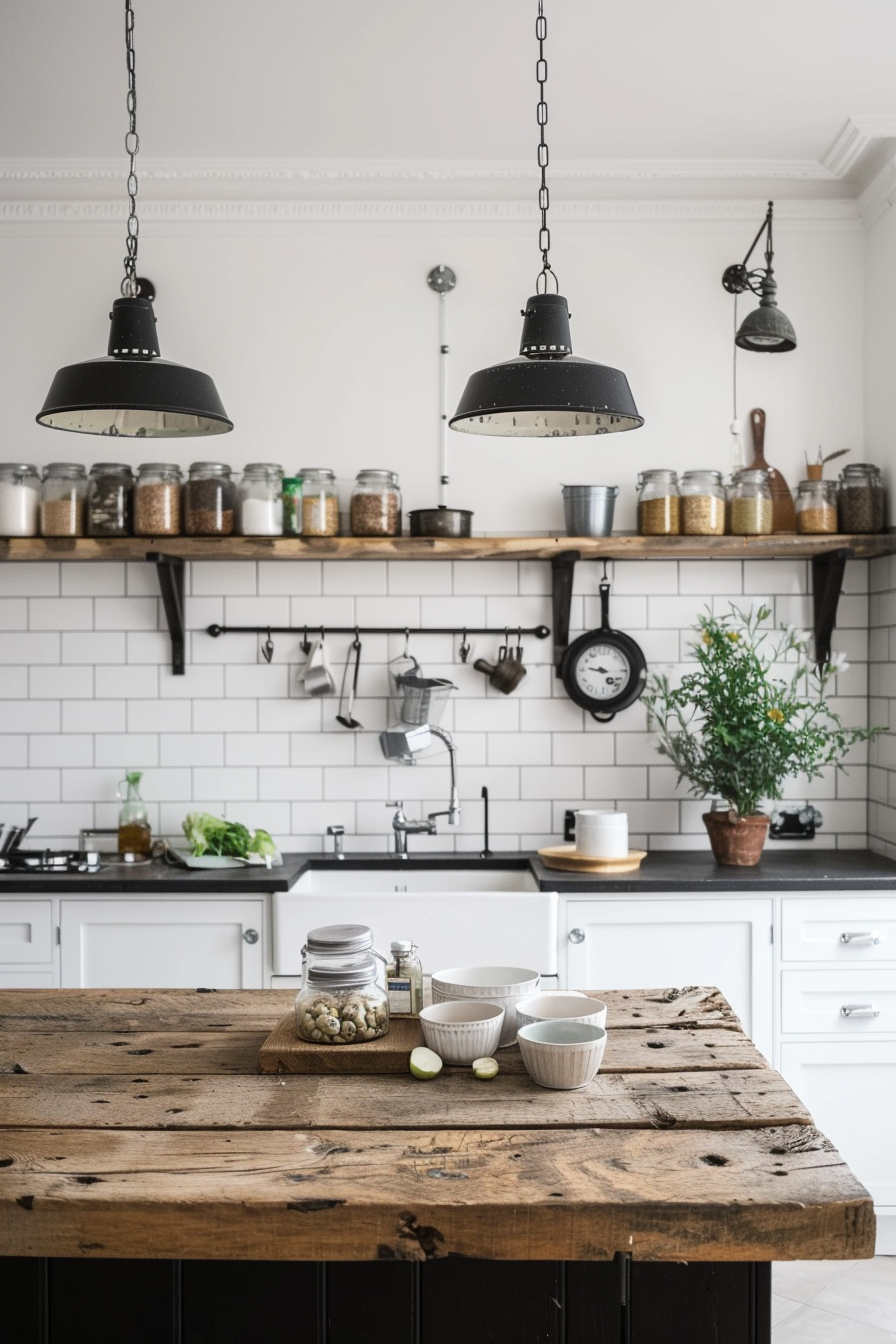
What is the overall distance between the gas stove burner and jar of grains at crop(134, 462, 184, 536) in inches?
42.5

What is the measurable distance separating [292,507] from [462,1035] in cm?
245

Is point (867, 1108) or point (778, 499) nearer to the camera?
point (867, 1108)

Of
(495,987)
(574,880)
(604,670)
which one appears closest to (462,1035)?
(495,987)

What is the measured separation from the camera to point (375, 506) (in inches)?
153

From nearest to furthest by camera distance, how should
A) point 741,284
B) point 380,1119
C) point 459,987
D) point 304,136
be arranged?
point 380,1119, point 459,987, point 304,136, point 741,284

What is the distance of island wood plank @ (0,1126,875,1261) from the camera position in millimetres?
1347

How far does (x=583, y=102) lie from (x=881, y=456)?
1551mm

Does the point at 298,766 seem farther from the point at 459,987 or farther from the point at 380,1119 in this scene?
the point at 380,1119

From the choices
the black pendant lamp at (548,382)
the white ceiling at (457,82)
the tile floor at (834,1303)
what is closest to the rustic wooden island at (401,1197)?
the black pendant lamp at (548,382)

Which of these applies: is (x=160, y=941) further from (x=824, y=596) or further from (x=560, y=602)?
(x=824, y=596)

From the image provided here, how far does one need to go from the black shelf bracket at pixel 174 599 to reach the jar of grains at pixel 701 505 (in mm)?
1739

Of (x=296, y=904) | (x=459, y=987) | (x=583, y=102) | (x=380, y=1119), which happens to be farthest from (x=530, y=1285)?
(x=583, y=102)

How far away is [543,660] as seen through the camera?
4133 millimetres

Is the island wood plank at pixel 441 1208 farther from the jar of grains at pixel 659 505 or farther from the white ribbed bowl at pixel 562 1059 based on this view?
the jar of grains at pixel 659 505
